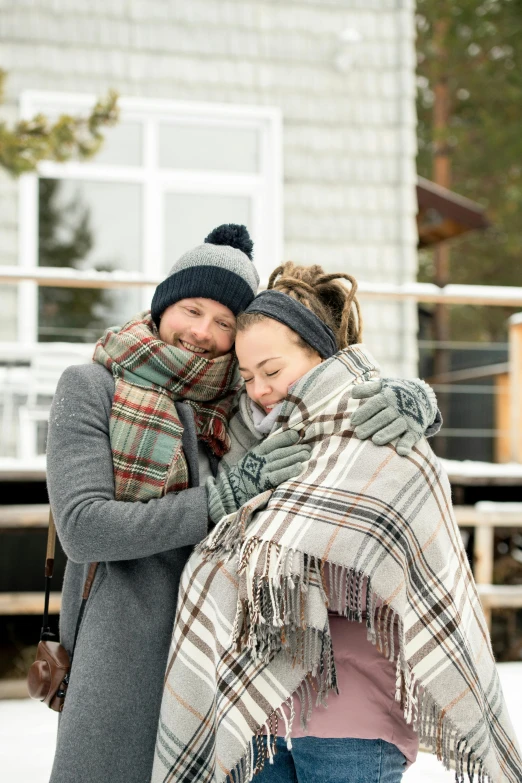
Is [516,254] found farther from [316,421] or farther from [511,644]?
[316,421]

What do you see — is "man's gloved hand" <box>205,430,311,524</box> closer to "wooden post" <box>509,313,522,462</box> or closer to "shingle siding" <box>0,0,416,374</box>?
"wooden post" <box>509,313,522,462</box>

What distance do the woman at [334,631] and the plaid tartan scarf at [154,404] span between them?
0.17 meters

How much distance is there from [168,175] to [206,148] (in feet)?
1.26

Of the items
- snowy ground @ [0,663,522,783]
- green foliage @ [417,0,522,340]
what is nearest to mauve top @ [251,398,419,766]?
snowy ground @ [0,663,522,783]

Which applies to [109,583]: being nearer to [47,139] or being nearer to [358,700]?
[358,700]

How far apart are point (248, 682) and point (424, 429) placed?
0.59 metres

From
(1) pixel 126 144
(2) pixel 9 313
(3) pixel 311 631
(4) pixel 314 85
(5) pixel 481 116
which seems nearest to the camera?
(3) pixel 311 631

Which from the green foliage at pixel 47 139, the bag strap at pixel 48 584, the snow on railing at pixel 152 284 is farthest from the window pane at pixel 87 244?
the bag strap at pixel 48 584

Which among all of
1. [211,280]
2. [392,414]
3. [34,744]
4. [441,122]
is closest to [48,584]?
[211,280]

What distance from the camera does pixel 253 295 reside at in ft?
6.68

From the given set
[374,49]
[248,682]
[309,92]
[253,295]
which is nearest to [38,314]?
[309,92]

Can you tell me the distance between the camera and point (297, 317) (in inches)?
73.7

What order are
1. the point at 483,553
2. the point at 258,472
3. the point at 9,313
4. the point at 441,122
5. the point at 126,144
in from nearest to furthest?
the point at 258,472, the point at 483,553, the point at 9,313, the point at 126,144, the point at 441,122

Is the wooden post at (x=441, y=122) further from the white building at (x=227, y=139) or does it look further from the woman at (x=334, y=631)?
the woman at (x=334, y=631)
